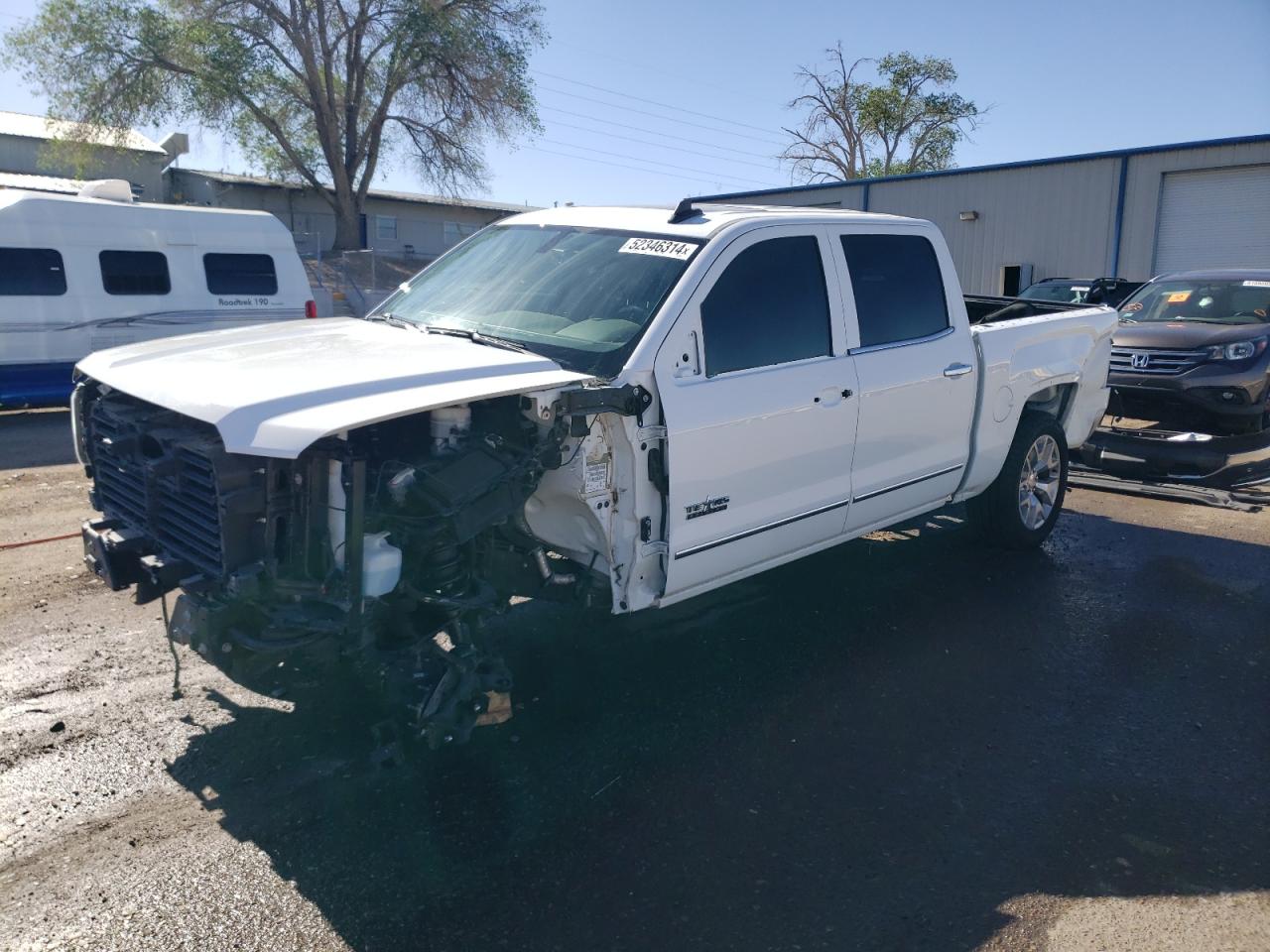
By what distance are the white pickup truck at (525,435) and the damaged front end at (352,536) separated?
0.03 ft

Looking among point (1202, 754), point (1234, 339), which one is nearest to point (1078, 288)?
point (1234, 339)

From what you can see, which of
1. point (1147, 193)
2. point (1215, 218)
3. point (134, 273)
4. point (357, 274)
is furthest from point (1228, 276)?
point (357, 274)

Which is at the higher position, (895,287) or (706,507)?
(895,287)

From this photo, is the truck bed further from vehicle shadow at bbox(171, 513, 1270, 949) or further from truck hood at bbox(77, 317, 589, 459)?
truck hood at bbox(77, 317, 589, 459)

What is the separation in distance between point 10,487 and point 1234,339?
10.9 metres

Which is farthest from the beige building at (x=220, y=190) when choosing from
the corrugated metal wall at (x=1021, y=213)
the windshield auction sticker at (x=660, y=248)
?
the windshield auction sticker at (x=660, y=248)

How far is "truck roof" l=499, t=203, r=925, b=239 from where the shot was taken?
4.85 metres

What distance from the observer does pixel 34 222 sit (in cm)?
1287

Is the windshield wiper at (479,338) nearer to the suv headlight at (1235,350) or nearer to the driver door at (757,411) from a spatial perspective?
the driver door at (757,411)

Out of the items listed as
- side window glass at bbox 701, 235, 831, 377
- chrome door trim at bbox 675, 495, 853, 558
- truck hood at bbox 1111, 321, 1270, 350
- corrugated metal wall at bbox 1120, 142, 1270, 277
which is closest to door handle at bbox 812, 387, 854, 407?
side window glass at bbox 701, 235, 831, 377

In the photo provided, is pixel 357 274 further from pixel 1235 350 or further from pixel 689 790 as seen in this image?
pixel 689 790

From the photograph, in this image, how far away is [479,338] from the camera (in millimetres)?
4500

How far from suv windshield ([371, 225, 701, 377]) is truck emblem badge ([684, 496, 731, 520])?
678 mm

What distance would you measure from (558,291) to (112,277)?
11139 millimetres
